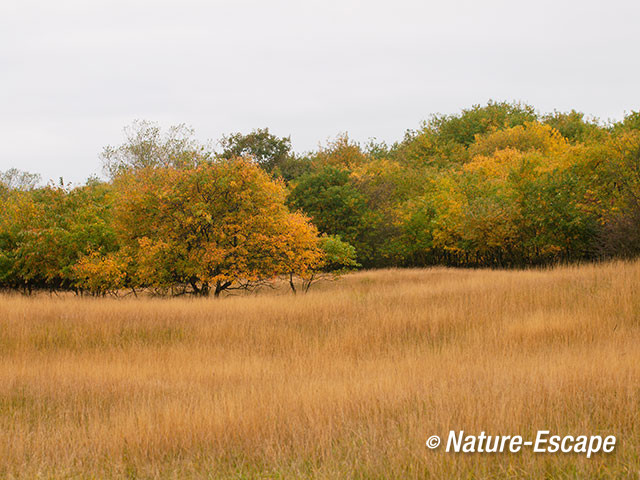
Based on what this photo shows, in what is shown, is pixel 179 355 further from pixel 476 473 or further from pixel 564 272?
pixel 564 272

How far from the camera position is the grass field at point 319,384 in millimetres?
4785

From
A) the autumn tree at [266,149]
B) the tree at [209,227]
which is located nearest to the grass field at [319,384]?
the tree at [209,227]

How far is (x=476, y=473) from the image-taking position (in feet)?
14.2

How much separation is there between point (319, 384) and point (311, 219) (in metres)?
26.7

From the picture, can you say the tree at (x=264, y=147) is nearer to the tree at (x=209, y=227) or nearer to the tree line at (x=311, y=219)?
the tree line at (x=311, y=219)

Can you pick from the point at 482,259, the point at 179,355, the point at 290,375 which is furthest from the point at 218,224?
the point at 482,259

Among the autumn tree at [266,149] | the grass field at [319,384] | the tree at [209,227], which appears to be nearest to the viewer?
the grass field at [319,384]

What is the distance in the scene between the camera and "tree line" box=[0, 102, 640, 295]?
2195 cm

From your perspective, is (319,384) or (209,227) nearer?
(319,384)

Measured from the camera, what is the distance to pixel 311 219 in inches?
1328

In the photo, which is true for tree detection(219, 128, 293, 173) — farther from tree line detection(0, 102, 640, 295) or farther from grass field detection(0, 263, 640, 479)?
grass field detection(0, 263, 640, 479)

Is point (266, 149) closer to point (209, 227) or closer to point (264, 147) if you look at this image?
point (264, 147)

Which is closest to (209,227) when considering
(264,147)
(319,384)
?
(319,384)

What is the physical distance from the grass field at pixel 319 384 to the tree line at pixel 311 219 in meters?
7.44
